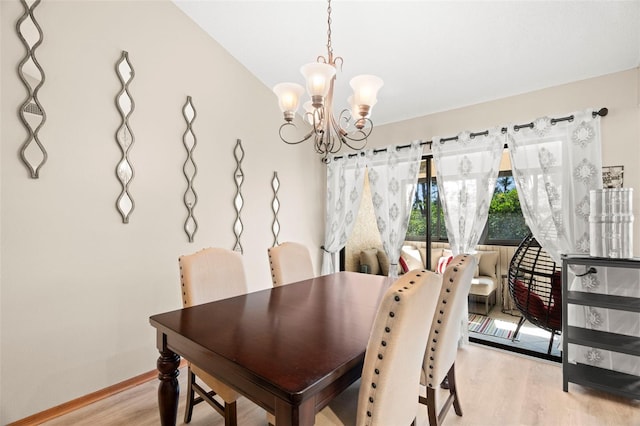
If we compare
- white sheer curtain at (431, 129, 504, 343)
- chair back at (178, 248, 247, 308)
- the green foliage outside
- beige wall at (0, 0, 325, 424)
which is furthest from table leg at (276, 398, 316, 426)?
the green foliage outside

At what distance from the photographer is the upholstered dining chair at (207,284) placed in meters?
1.66

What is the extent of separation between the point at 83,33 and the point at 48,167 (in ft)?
3.21

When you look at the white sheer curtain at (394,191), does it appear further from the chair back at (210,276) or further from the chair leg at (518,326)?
the chair back at (210,276)

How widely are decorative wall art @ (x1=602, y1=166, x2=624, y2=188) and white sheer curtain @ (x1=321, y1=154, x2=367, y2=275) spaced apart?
2253 millimetres

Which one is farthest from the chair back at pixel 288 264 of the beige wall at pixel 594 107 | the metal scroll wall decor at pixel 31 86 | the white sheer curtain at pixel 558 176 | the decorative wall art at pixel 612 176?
the decorative wall art at pixel 612 176

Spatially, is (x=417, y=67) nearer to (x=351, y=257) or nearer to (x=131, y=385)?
(x=351, y=257)

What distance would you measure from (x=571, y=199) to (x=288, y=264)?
7.96ft

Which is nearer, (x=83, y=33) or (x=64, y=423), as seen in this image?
(x=64, y=423)

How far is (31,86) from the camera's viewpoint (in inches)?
75.6

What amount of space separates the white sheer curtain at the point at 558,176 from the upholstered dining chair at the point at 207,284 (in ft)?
8.40

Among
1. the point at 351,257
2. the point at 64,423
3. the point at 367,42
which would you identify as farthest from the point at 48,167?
the point at 351,257

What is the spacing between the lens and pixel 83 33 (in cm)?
215

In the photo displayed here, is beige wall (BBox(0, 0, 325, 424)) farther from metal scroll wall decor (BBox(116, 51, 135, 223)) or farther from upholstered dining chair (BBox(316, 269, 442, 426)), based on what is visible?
upholstered dining chair (BBox(316, 269, 442, 426))

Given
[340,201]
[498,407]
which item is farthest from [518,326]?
[340,201]
